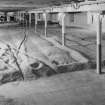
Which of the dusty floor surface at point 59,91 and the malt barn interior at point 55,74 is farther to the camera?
the malt barn interior at point 55,74

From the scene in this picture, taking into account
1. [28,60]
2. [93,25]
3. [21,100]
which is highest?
[93,25]

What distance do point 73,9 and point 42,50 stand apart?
2629 millimetres

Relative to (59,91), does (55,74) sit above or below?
above

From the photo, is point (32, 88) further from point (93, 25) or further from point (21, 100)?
point (93, 25)

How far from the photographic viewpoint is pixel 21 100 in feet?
17.0

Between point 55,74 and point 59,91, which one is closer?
point 59,91

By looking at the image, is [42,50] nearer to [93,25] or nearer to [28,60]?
[28,60]

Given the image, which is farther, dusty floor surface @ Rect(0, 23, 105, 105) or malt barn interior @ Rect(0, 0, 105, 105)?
malt barn interior @ Rect(0, 0, 105, 105)

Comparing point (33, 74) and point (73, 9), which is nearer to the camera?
point (33, 74)

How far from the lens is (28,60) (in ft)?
26.4

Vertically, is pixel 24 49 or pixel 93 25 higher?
pixel 93 25

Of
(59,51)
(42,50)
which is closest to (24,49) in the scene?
(42,50)

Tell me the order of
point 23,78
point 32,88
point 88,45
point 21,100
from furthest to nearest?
point 88,45 < point 23,78 < point 32,88 < point 21,100

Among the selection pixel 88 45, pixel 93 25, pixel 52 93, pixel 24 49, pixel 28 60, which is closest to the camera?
pixel 52 93
